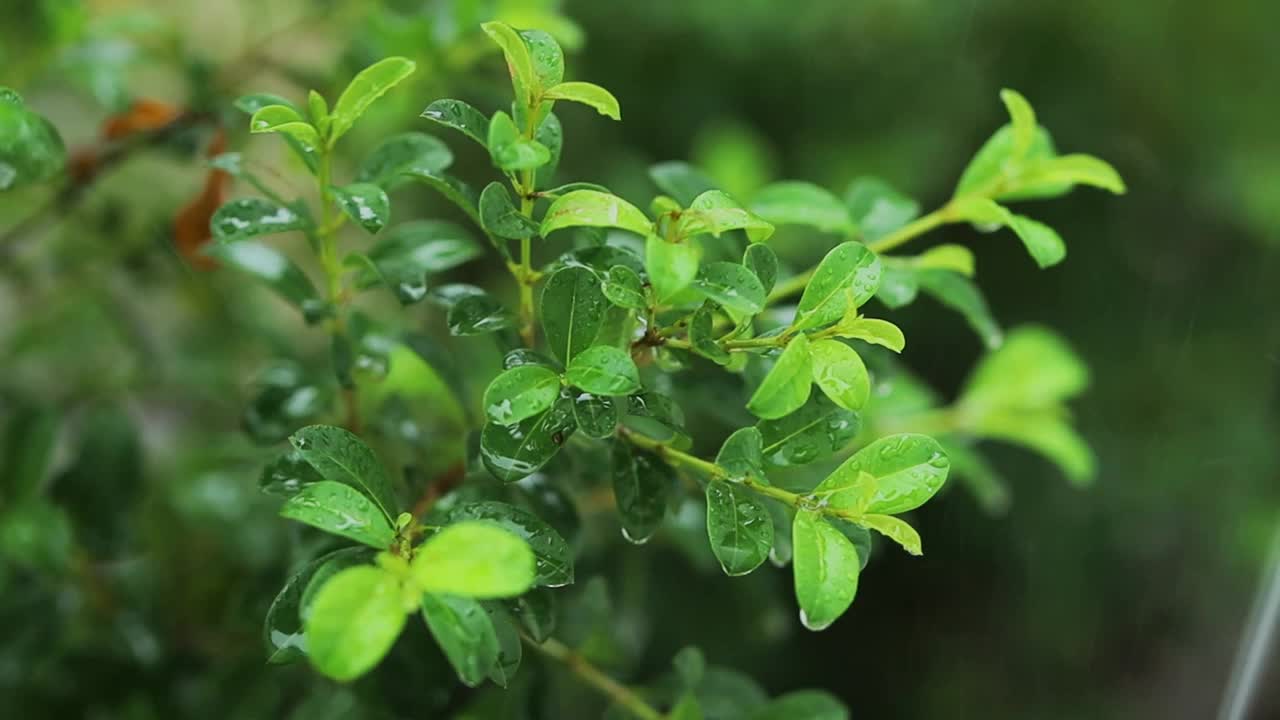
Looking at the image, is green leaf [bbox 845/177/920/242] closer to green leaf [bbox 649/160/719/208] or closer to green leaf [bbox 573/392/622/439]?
green leaf [bbox 649/160/719/208]

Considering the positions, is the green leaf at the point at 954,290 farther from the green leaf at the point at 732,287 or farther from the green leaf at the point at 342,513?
the green leaf at the point at 342,513

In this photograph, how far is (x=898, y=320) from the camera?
86 cm

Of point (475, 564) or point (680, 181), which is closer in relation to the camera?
point (475, 564)

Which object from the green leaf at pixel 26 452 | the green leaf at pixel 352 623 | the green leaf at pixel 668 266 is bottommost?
the green leaf at pixel 26 452

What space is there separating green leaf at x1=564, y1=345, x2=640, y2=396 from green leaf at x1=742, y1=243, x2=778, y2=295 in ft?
0.19

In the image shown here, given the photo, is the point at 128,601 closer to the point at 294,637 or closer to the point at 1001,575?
the point at 294,637

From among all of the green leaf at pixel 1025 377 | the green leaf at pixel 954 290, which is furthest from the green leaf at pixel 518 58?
the green leaf at pixel 1025 377

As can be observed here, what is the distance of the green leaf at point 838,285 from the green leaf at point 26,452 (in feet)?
1.79

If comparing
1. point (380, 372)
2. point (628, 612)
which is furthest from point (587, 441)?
point (628, 612)

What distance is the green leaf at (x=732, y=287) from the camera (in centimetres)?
36

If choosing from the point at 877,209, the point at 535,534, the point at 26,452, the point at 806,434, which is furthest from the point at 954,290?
the point at 26,452

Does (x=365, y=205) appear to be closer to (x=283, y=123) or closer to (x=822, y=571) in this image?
(x=283, y=123)

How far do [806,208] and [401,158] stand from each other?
0.63ft

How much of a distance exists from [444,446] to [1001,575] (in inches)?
26.3
